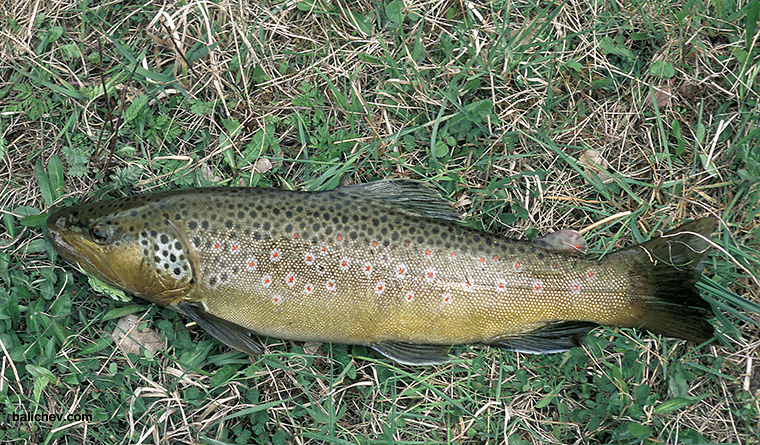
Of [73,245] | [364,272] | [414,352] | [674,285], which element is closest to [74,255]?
[73,245]

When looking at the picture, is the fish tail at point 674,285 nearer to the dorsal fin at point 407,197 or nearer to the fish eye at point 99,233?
the dorsal fin at point 407,197

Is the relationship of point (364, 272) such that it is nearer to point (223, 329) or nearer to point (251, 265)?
point (251, 265)

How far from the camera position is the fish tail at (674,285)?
9.81 feet

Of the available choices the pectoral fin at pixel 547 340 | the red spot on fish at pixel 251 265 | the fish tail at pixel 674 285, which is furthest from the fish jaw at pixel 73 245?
the fish tail at pixel 674 285

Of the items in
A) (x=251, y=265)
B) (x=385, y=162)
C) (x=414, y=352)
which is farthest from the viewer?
(x=385, y=162)

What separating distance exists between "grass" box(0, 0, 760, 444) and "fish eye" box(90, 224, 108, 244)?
0.37 meters

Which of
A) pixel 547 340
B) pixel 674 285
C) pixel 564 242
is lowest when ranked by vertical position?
pixel 547 340

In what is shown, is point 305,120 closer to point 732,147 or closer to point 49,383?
point 49,383

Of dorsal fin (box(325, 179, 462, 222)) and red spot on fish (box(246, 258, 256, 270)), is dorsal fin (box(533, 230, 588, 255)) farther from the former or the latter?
red spot on fish (box(246, 258, 256, 270))

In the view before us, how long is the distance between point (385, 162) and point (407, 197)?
0.34 metres

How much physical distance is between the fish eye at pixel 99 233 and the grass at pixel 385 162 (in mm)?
370

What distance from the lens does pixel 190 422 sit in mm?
3160

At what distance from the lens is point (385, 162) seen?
3334 millimetres

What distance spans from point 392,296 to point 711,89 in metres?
2.48
